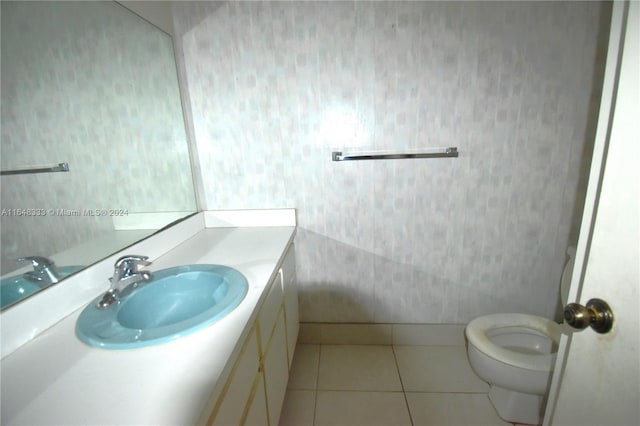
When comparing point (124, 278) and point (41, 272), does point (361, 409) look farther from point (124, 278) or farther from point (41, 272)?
point (41, 272)

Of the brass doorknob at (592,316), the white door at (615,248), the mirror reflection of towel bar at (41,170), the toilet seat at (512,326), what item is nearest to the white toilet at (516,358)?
the toilet seat at (512,326)

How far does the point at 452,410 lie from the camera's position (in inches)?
Answer: 53.3

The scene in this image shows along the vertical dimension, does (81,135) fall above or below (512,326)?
above

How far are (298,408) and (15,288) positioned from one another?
3.89 ft

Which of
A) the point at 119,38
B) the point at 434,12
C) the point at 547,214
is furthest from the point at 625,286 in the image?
the point at 119,38

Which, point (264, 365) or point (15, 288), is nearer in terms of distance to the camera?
point (15, 288)

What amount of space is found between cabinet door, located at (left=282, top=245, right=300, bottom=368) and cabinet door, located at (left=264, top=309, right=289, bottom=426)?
81mm

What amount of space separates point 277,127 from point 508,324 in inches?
58.7

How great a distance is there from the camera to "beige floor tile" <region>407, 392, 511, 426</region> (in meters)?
1.30

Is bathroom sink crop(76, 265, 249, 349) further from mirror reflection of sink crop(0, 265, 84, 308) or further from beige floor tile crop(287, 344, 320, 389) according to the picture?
beige floor tile crop(287, 344, 320, 389)

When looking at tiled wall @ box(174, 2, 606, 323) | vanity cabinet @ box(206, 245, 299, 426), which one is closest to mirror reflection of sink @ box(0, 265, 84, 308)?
vanity cabinet @ box(206, 245, 299, 426)

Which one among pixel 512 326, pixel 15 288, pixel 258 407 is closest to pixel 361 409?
pixel 258 407

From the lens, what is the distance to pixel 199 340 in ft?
2.25

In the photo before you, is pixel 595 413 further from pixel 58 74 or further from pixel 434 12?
pixel 58 74
